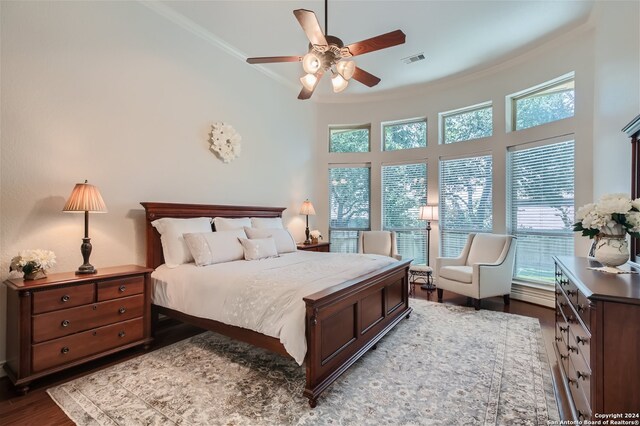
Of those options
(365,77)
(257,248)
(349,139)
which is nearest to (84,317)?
(257,248)

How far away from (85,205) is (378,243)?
4.14 meters

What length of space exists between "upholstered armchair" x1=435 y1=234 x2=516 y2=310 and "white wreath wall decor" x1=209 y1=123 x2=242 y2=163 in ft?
11.4

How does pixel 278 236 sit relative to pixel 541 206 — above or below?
below

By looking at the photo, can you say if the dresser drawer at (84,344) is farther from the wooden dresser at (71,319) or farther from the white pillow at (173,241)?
the white pillow at (173,241)

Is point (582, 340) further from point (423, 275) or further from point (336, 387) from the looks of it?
point (423, 275)

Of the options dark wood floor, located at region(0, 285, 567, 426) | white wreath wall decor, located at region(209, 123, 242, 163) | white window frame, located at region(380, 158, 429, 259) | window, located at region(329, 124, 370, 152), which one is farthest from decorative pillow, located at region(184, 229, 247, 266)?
window, located at region(329, 124, 370, 152)

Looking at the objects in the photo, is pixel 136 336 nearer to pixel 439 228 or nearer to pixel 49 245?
pixel 49 245

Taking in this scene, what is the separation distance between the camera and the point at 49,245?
103 inches

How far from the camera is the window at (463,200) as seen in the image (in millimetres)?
4891

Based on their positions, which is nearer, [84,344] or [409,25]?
[84,344]

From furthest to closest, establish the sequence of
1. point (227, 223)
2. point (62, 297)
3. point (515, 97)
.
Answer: point (515, 97) < point (227, 223) < point (62, 297)

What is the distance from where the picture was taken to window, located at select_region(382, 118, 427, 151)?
18.3 feet

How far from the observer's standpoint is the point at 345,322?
237cm

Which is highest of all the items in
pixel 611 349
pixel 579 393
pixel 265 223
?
pixel 265 223
